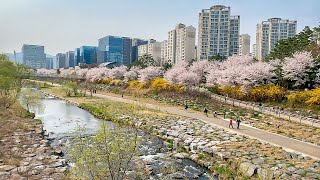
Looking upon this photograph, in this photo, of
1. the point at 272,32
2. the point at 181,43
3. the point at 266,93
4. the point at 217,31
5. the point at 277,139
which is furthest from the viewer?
the point at 181,43

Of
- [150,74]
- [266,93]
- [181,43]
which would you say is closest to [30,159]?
[266,93]

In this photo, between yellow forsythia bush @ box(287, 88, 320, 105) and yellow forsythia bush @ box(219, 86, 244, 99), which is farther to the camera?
yellow forsythia bush @ box(219, 86, 244, 99)

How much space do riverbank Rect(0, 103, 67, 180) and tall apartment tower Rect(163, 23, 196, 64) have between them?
13257cm

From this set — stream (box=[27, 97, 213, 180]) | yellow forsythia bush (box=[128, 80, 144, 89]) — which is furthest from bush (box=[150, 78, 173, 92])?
stream (box=[27, 97, 213, 180])

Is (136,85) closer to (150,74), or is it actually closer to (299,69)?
(150,74)

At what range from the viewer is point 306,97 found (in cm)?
4012

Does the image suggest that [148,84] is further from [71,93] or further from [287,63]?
[287,63]

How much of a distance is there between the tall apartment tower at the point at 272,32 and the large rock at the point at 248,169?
457 feet

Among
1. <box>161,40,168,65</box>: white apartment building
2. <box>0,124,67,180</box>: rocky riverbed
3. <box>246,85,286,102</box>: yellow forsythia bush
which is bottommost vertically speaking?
<box>0,124,67,180</box>: rocky riverbed

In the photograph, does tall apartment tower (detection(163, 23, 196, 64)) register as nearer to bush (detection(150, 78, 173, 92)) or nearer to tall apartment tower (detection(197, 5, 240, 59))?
tall apartment tower (detection(197, 5, 240, 59))

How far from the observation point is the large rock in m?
17.8

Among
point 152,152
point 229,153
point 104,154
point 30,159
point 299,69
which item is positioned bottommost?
point 152,152

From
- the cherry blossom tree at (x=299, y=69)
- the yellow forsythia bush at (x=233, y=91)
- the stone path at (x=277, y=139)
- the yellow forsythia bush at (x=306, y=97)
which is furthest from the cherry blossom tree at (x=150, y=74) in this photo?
the stone path at (x=277, y=139)

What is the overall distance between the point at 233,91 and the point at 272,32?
11707 centimetres
